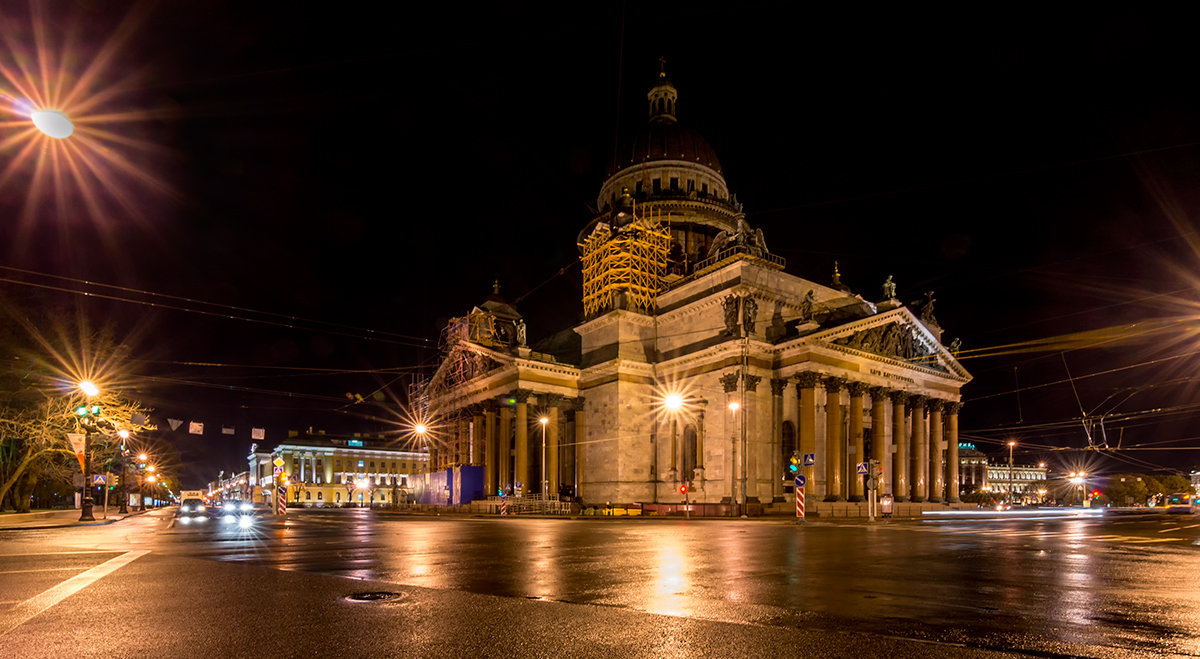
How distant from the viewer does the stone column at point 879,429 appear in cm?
4806

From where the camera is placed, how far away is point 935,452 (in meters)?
55.0

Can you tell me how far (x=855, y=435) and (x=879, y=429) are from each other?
2.77 metres

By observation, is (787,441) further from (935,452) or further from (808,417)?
(935,452)

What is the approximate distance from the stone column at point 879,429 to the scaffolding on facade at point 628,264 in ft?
59.2

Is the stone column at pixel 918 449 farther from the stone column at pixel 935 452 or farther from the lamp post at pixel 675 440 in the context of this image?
the lamp post at pixel 675 440

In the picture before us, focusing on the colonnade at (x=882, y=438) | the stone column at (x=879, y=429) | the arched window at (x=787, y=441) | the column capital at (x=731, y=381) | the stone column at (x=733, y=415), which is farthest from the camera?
the stone column at (x=879, y=429)

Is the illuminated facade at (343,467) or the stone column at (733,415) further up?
the stone column at (733,415)

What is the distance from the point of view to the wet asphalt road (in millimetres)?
6691

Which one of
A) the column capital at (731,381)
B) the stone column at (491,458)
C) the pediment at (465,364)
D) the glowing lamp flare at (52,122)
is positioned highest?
the glowing lamp flare at (52,122)

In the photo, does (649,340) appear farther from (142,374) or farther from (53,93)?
(53,93)

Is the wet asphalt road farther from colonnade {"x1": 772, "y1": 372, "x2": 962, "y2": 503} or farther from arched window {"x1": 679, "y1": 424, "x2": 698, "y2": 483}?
arched window {"x1": 679, "y1": 424, "x2": 698, "y2": 483}

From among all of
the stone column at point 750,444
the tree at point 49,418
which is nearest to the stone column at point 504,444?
the stone column at point 750,444

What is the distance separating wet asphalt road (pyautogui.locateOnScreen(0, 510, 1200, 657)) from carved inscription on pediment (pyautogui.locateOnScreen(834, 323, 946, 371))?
100 feet

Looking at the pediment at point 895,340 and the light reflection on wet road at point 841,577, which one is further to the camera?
the pediment at point 895,340
